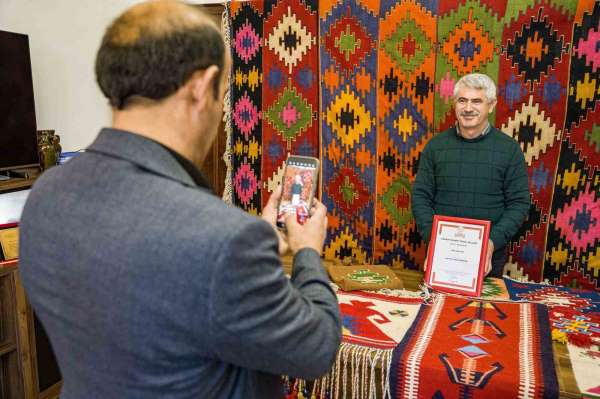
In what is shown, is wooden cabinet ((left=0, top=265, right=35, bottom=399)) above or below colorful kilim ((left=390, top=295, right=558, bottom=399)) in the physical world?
below

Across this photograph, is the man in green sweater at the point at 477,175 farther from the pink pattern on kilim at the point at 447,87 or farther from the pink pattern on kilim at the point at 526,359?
the pink pattern on kilim at the point at 526,359

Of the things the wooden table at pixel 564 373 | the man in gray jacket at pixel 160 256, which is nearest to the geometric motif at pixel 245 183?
the wooden table at pixel 564 373

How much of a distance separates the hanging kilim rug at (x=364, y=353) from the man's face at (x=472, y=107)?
2.94 feet

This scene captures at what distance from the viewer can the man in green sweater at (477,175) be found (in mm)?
2152

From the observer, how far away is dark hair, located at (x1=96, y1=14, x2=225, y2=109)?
72 cm

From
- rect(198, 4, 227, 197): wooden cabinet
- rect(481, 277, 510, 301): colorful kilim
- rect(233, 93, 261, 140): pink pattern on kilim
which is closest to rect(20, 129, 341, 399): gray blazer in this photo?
rect(481, 277, 510, 301): colorful kilim

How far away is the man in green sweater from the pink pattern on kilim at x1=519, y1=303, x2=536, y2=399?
46 centimetres

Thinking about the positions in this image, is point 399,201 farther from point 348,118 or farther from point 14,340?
point 14,340

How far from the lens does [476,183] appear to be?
2217 millimetres

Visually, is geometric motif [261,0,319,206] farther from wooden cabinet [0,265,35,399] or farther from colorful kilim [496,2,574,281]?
wooden cabinet [0,265,35,399]

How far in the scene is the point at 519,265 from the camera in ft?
8.30

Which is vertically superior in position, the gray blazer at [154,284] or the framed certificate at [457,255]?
the gray blazer at [154,284]

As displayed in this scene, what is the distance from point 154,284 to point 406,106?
2181 mm

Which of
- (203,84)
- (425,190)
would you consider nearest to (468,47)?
(425,190)
